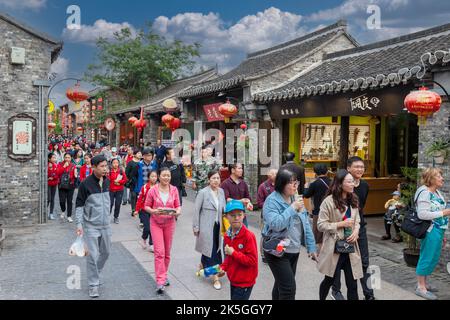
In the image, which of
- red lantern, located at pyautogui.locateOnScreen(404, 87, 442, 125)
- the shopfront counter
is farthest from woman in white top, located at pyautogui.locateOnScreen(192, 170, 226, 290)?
the shopfront counter

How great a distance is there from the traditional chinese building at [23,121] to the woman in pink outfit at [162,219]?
5.27 m

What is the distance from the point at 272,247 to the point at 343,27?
38.7 feet

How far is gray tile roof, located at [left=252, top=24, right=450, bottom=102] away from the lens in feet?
25.3

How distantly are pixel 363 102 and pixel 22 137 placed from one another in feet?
23.3

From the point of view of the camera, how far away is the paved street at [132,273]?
224 inches

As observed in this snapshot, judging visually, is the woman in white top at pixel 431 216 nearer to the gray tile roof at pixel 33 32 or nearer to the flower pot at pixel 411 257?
the flower pot at pixel 411 257

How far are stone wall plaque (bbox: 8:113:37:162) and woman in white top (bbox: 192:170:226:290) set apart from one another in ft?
18.1

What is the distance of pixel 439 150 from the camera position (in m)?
6.81

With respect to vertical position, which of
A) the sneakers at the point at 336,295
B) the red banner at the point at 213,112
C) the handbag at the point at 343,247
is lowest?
the sneakers at the point at 336,295

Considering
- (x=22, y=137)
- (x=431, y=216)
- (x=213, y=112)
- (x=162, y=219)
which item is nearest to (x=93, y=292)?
(x=162, y=219)

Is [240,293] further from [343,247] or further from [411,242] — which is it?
[411,242]

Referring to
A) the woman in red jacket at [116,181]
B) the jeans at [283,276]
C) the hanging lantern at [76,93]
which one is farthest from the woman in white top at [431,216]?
the hanging lantern at [76,93]

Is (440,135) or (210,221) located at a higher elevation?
(440,135)

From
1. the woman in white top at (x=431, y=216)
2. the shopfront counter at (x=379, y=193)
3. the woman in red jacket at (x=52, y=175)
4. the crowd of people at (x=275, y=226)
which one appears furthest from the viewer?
the shopfront counter at (x=379, y=193)
